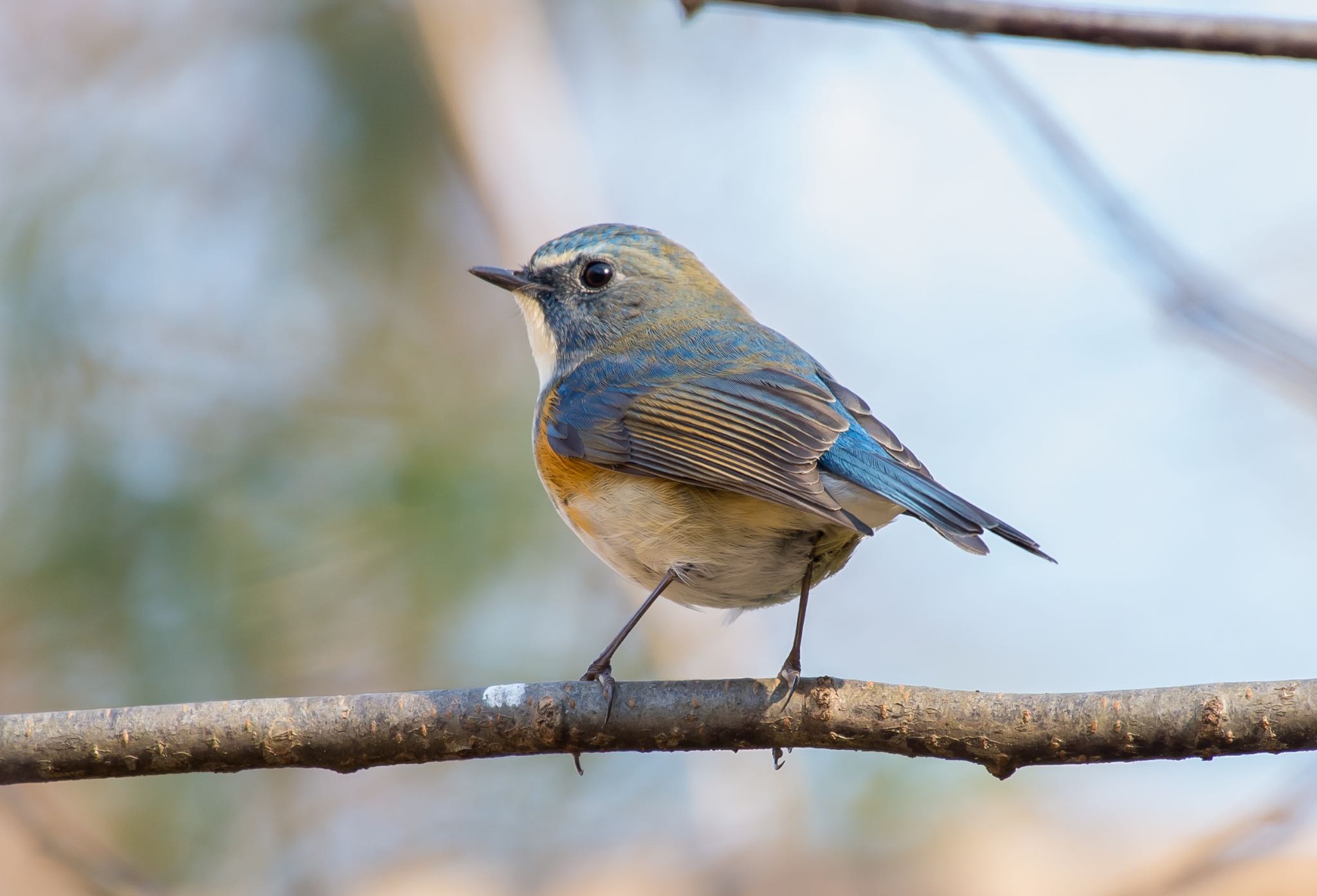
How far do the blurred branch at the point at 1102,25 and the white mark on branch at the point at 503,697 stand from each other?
5.28 feet

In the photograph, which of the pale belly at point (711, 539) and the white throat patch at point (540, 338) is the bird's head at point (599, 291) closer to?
the white throat patch at point (540, 338)

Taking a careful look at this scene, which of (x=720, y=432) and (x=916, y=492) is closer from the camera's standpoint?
(x=916, y=492)

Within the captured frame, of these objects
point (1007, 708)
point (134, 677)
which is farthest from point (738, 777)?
point (1007, 708)

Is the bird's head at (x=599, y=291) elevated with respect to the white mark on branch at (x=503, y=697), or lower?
elevated

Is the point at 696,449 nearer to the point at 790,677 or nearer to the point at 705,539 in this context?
the point at 705,539

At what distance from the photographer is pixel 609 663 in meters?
3.14

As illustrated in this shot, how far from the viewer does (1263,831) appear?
10.8 feet

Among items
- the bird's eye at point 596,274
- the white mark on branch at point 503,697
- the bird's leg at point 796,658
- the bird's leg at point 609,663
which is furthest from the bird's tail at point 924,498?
the bird's eye at point 596,274

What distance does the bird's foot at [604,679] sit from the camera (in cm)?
292

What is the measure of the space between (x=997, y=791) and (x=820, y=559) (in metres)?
2.70

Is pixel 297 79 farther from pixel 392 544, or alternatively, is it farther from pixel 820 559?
pixel 820 559

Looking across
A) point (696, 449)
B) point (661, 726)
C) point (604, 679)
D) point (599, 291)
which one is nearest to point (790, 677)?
point (661, 726)

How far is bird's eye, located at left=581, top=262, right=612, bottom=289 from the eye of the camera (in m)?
4.64

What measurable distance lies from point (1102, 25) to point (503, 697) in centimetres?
191
